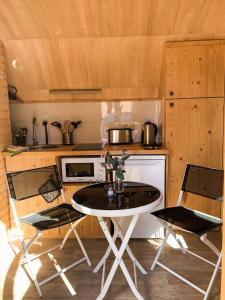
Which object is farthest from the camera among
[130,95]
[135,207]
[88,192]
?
[130,95]

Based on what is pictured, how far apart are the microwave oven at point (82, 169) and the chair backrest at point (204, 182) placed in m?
0.91

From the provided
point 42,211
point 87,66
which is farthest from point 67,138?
point 42,211

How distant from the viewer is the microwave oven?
2777 millimetres

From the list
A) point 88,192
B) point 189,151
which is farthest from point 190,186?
point 88,192

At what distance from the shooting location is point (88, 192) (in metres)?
2.12

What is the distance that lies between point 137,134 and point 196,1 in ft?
5.47

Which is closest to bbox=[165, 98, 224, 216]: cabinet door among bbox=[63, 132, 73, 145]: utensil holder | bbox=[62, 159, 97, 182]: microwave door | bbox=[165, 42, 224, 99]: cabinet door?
bbox=[165, 42, 224, 99]: cabinet door

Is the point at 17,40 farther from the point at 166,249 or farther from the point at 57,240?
the point at 166,249

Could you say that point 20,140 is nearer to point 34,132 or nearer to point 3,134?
point 34,132

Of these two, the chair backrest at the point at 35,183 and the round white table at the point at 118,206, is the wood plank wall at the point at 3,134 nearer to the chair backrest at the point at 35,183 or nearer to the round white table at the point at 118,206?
the chair backrest at the point at 35,183

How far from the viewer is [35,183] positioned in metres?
2.43

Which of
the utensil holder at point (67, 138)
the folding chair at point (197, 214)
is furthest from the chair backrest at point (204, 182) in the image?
the utensil holder at point (67, 138)

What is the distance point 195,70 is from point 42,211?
2082 mm

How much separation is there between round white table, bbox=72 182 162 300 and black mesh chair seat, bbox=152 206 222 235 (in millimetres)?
257
